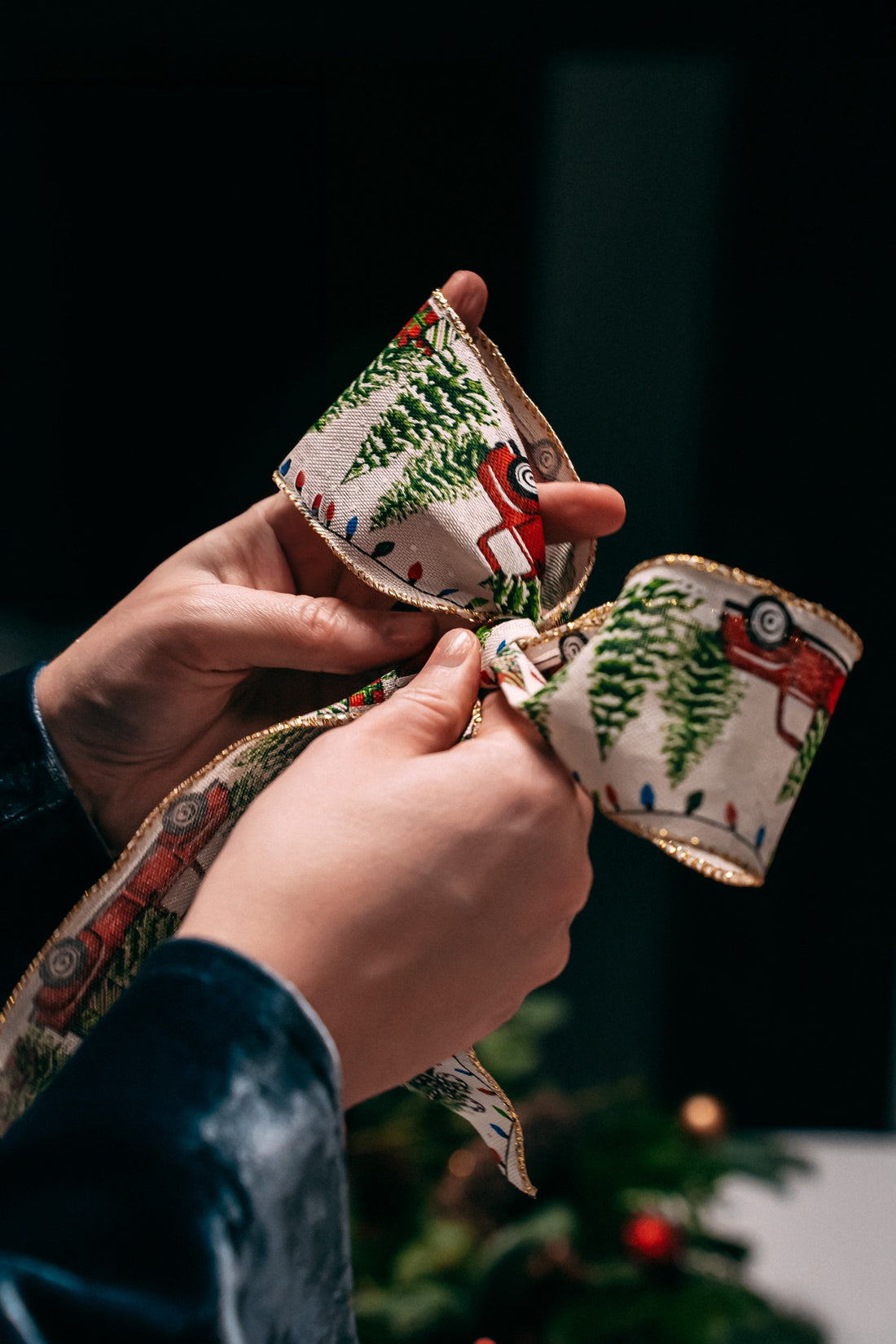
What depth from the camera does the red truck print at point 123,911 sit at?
1.46 feet

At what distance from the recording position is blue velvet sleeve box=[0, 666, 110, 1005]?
543 millimetres

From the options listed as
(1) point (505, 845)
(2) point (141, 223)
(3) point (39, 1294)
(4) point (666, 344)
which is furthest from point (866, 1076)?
(2) point (141, 223)

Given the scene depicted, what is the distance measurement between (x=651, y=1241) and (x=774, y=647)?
841 mm

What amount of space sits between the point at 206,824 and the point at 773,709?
282 millimetres

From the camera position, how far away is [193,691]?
55 cm

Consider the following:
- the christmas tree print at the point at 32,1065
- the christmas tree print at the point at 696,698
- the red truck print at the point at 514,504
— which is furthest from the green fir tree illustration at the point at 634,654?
the christmas tree print at the point at 32,1065

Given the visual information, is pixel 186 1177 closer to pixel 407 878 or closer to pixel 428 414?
pixel 407 878

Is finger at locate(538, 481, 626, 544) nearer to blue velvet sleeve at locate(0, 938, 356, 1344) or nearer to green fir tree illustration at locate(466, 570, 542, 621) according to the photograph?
green fir tree illustration at locate(466, 570, 542, 621)

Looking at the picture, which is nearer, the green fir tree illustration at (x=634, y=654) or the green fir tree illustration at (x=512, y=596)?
the green fir tree illustration at (x=634, y=654)

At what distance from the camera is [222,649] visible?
52 cm

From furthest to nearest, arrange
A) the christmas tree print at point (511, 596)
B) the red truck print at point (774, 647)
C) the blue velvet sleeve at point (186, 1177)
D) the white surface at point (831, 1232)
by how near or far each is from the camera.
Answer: the white surface at point (831, 1232), the christmas tree print at point (511, 596), the red truck print at point (774, 647), the blue velvet sleeve at point (186, 1177)

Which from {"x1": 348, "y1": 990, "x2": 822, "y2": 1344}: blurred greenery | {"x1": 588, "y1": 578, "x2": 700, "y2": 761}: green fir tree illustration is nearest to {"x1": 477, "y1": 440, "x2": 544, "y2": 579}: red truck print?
{"x1": 588, "y1": 578, "x2": 700, "y2": 761}: green fir tree illustration

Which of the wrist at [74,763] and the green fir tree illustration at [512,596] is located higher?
the green fir tree illustration at [512,596]

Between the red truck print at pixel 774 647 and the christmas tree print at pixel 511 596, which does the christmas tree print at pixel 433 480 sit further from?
the red truck print at pixel 774 647
